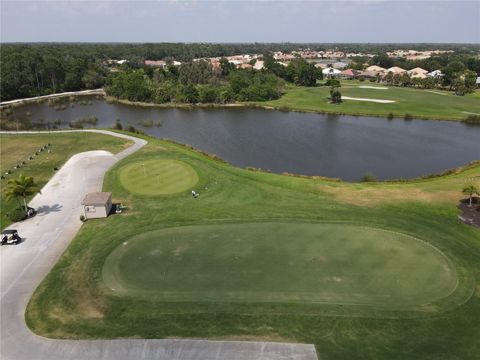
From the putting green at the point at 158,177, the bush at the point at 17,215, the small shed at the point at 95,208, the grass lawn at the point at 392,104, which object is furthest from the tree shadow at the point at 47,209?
the grass lawn at the point at 392,104

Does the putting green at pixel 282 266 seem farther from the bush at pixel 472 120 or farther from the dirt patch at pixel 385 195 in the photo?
the bush at pixel 472 120

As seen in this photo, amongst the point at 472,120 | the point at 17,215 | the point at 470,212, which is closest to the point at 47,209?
the point at 17,215

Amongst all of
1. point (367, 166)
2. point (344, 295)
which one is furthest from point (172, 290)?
point (367, 166)

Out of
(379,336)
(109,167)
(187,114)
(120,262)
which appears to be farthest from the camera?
(187,114)

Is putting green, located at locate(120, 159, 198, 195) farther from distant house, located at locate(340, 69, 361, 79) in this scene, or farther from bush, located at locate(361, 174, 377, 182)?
distant house, located at locate(340, 69, 361, 79)

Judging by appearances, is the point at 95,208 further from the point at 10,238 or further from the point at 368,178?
the point at 368,178

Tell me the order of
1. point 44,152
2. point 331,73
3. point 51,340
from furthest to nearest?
point 331,73 < point 44,152 < point 51,340

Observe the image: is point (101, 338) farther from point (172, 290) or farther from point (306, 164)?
point (306, 164)
